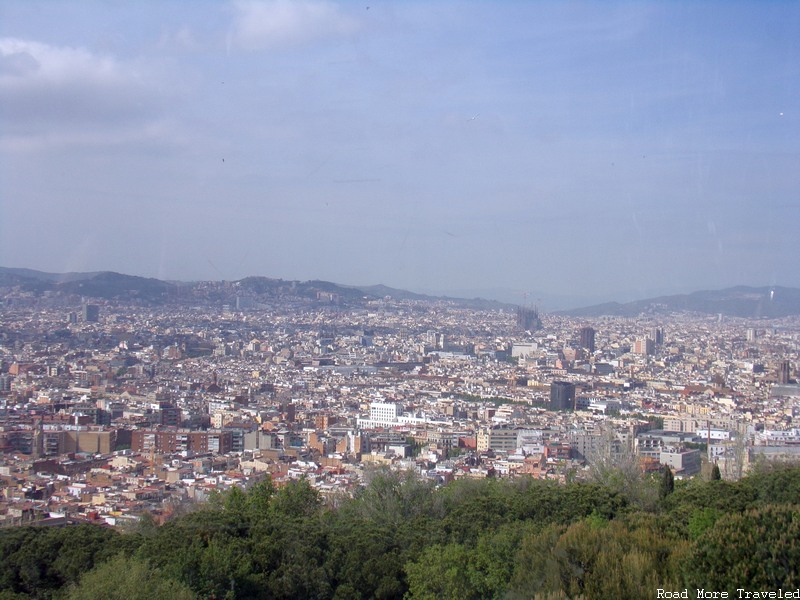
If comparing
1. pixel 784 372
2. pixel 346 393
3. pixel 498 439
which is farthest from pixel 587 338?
pixel 498 439

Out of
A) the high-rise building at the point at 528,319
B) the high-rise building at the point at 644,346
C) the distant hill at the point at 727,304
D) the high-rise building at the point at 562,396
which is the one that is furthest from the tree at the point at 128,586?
the high-rise building at the point at 644,346

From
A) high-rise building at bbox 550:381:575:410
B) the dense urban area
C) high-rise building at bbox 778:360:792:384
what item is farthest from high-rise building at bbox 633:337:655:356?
high-rise building at bbox 778:360:792:384

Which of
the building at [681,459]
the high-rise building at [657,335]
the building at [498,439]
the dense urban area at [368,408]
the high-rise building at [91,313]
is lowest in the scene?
the building at [498,439]

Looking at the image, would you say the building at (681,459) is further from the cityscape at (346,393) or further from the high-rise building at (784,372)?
the high-rise building at (784,372)

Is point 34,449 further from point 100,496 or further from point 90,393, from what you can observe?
point 90,393

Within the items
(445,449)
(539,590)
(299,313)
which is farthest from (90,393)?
(539,590)

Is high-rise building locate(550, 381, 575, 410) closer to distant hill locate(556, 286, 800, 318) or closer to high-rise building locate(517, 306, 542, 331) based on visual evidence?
distant hill locate(556, 286, 800, 318)
